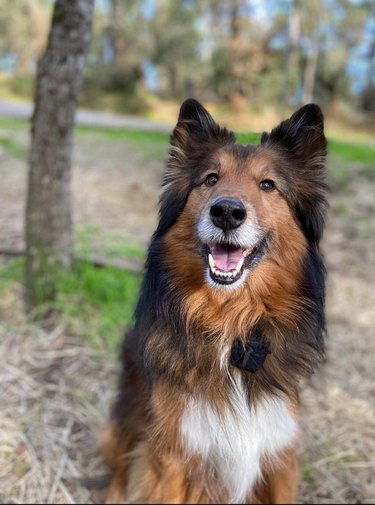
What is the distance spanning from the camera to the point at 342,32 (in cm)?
2784

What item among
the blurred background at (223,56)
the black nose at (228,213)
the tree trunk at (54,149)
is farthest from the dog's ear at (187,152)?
the blurred background at (223,56)

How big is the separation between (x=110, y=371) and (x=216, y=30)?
1061 inches

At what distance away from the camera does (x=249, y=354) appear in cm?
242

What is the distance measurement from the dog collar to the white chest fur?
0.13 metres

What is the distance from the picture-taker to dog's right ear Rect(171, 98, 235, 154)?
2670mm

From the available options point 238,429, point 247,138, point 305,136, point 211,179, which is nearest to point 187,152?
point 211,179

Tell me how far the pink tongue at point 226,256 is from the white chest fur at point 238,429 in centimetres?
62

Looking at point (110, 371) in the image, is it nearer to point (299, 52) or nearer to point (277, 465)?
point (277, 465)

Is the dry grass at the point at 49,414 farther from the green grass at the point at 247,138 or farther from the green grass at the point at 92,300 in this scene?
the green grass at the point at 247,138

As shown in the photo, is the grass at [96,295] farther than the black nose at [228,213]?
Yes

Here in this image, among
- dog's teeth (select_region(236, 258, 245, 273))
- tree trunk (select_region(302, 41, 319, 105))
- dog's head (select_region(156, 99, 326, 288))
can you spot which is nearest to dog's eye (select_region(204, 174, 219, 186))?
dog's head (select_region(156, 99, 326, 288))

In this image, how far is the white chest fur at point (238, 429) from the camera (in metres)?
2.44

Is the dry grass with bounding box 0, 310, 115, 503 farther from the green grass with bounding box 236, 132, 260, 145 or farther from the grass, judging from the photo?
the green grass with bounding box 236, 132, 260, 145

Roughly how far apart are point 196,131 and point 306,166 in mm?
636
